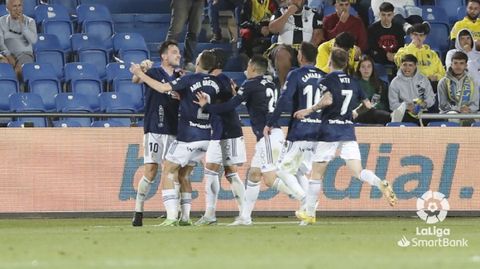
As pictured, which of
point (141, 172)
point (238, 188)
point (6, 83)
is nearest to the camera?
point (238, 188)

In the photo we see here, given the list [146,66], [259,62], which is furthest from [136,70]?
[259,62]

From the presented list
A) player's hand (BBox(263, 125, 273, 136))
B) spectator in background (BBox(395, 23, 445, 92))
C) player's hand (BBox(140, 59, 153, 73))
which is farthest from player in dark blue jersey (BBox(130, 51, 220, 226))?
spectator in background (BBox(395, 23, 445, 92))

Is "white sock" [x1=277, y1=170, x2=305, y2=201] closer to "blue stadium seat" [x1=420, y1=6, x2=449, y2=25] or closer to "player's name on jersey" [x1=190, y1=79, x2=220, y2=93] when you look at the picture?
"player's name on jersey" [x1=190, y1=79, x2=220, y2=93]

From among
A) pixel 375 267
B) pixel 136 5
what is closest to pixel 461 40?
pixel 136 5

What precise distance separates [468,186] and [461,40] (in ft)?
11.9

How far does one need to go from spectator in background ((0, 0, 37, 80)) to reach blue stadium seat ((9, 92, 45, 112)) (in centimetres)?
129

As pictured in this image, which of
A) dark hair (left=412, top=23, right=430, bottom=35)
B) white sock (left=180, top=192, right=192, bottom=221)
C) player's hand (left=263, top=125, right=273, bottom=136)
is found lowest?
white sock (left=180, top=192, right=192, bottom=221)

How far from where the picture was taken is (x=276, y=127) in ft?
57.1

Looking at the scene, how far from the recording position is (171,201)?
1720 cm

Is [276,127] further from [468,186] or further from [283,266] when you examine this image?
[283,266]

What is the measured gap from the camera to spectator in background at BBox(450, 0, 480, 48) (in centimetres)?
2377

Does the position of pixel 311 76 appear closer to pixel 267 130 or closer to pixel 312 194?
pixel 267 130

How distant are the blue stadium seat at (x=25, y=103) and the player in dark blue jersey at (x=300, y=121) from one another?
18.3 feet

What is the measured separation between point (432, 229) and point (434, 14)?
944 centimetres
